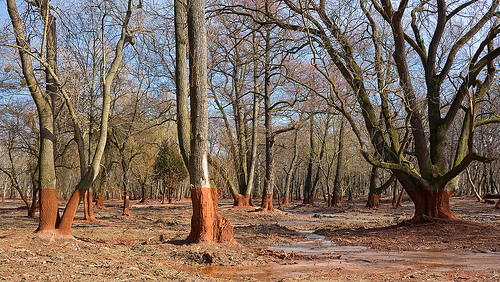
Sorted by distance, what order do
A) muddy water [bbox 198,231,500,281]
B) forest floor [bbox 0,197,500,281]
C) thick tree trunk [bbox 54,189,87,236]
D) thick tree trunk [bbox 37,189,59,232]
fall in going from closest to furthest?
1. forest floor [bbox 0,197,500,281]
2. muddy water [bbox 198,231,500,281]
3. thick tree trunk [bbox 37,189,59,232]
4. thick tree trunk [bbox 54,189,87,236]

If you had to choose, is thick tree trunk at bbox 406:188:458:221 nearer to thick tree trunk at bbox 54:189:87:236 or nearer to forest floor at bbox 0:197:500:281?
forest floor at bbox 0:197:500:281

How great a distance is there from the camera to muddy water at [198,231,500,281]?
591 cm

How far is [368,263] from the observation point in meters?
6.57

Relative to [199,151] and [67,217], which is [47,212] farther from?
[199,151]

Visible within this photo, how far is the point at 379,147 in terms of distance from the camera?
38.3 feet

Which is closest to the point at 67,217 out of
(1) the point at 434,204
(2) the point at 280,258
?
(2) the point at 280,258

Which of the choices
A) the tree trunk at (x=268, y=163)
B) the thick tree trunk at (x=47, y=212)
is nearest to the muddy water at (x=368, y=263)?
the thick tree trunk at (x=47, y=212)

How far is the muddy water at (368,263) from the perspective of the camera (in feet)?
19.4

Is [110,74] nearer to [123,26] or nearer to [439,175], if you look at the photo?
[123,26]

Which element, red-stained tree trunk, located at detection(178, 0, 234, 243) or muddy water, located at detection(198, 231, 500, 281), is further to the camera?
red-stained tree trunk, located at detection(178, 0, 234, 243)

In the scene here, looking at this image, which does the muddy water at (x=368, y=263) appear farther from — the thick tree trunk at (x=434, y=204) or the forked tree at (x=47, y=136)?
the forked tree at (x=47, y=136)

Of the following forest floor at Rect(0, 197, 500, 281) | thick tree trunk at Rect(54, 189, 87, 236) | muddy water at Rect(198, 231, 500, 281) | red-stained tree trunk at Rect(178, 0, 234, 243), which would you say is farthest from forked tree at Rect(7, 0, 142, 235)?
muddy water at Rect(198, 231, 500, 281)

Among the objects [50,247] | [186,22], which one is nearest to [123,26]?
[186,22]

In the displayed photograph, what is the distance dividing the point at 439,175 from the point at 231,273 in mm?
7609
